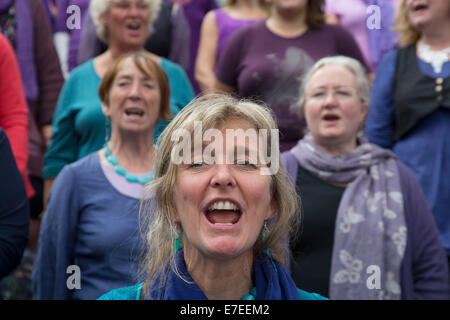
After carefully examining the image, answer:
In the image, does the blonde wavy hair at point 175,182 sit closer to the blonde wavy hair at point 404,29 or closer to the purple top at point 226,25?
the blonde wavy hair at point 404,29

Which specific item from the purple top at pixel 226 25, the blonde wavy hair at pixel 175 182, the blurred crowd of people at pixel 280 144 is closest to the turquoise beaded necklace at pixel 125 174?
the blurred crowd of people at pixel 280 144

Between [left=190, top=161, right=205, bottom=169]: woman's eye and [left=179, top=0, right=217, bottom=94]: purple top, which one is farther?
[left=179, top=0, right=217, bottom=94]: purple top

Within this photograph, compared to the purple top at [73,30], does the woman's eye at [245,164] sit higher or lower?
lower

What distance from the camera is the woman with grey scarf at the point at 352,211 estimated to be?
3.39 meters

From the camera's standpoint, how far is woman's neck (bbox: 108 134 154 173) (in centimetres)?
357

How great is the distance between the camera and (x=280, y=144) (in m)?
3.95

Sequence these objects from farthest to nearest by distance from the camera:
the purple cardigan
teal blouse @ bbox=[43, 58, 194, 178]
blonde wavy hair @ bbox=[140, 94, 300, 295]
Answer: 1. teal blouse @ bbox=[43, 58, 194, 178]
2. the purple cardigan
3. blonde wavy hair @ bbox=[140, 94, 300, 295]

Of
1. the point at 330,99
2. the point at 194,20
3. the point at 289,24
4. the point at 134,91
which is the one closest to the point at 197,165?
the point at 134,91

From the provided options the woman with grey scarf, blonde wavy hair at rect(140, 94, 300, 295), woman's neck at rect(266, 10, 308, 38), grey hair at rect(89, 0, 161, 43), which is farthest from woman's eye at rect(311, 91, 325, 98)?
blonde wavy hair at rect(140, 94, 300, 295)

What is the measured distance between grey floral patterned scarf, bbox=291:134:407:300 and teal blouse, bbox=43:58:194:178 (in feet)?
2.60

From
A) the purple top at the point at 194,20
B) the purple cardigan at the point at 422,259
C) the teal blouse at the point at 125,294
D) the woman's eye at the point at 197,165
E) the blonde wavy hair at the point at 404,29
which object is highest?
the purple top at the point at 194,20

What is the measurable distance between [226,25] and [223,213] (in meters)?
2.85

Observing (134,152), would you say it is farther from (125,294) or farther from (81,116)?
(125,294)

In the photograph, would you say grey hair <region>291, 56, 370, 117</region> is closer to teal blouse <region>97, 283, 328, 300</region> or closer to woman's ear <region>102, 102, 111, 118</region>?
woman's ear <region>102, 102, 111, 118</region>
